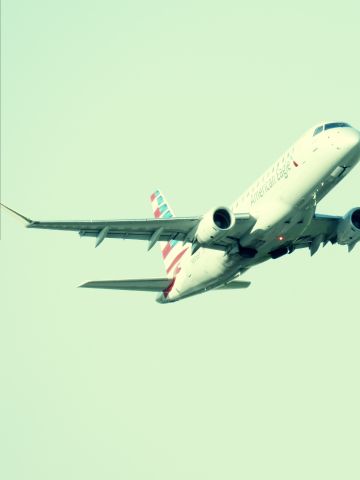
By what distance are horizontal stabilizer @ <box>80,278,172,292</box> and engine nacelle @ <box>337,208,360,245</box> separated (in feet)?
27.0

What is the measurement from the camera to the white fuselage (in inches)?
1459

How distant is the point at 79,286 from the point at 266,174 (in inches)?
355

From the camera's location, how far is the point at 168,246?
4894 centimetres

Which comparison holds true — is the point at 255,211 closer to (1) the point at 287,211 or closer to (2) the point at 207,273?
(1) the point at 287,211

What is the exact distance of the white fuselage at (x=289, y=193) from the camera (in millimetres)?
37062

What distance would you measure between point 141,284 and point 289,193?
32.9 ft

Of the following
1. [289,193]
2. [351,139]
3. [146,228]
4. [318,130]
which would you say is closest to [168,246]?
[146,228]

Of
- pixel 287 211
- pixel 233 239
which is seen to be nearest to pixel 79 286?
pixel 233 239

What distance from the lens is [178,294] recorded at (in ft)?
147

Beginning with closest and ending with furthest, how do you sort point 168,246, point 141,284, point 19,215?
point 19,215, point 141,284, point 168,246

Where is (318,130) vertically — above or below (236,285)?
above

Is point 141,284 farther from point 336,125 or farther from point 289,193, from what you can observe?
point 336,125

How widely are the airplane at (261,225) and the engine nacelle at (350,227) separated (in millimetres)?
42

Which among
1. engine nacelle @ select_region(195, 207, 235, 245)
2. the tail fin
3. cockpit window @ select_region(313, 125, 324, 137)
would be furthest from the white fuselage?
the tail fin
